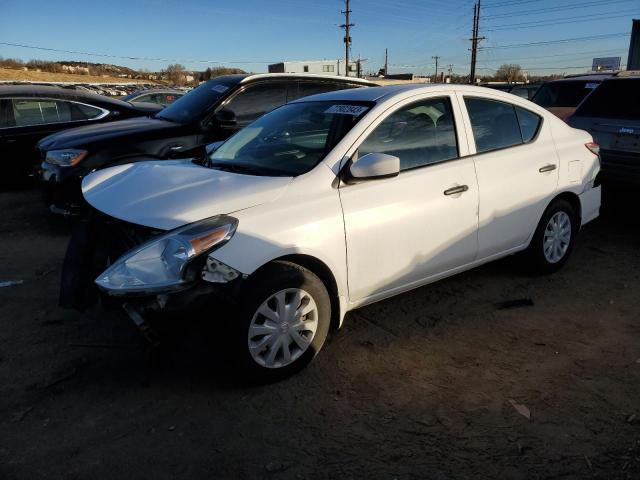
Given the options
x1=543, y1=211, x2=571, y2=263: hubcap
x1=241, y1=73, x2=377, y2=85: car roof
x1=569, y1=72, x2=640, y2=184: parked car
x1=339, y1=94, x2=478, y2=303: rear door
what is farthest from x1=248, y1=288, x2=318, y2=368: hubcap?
x1=569, y1=72, x2=640, y2=184: parked car

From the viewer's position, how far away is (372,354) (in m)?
3.34

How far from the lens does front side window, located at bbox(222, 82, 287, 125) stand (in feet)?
21.2

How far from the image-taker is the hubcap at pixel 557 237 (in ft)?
14.6

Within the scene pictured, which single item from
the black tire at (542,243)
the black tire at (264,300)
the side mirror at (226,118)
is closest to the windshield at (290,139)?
the black tire at (264,300)

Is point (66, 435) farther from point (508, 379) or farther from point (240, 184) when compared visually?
point (508, 379)

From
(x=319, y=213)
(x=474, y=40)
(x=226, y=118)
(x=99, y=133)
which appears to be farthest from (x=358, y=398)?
(x=474, y=40)

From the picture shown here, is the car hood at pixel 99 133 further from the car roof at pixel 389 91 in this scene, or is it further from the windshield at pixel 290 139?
the car roof at pixel 389 91

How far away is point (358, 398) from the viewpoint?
2.86 meters

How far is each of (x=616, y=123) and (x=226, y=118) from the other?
180 inches

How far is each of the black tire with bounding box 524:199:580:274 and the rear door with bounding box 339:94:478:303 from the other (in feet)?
2.85

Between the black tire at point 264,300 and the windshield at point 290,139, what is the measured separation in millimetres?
685

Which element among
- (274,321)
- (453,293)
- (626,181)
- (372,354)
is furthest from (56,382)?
(626,181)

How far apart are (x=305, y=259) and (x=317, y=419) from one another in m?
0.87

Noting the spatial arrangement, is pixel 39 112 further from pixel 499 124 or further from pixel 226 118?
pixel 499 124
